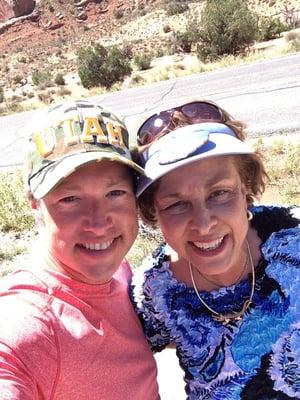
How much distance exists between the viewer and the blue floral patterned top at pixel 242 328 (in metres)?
1.89

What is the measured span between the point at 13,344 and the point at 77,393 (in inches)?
11.4

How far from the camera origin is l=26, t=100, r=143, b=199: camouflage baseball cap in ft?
5.42

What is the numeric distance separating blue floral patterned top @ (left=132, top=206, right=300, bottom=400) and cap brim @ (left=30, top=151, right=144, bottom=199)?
1.87ft

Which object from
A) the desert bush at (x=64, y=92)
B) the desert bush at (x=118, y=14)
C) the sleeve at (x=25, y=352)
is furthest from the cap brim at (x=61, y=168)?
the desert bush at (x=118, y=14)

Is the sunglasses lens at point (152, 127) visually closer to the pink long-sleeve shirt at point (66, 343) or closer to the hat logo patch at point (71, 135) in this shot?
the hat logo patch at point (71, 135)

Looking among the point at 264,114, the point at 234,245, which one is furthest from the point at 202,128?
the point at 264,114

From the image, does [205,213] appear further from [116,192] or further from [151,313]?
[151,313]

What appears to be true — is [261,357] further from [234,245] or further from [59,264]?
[59,264]

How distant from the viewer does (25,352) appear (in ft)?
4.58

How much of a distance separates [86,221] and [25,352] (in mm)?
430

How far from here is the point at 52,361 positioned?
1466 millimetres

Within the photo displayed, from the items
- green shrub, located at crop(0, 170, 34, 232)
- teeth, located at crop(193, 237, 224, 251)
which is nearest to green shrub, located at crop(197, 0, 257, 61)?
green shrub, located at crop(0, 170, 34, 232)

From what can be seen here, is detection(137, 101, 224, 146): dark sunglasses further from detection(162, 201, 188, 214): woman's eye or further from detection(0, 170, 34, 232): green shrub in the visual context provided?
detection(0, 170, 34, 232): green shrub

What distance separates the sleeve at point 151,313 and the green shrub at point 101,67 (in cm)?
2348
